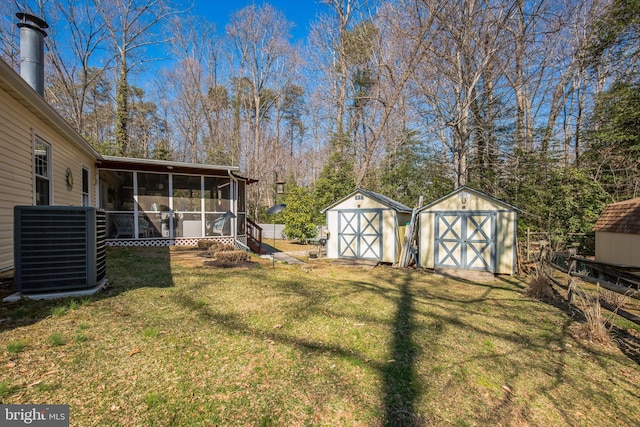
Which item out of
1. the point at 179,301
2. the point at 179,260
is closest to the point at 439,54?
the point at 179,260

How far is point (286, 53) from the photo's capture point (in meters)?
22.3

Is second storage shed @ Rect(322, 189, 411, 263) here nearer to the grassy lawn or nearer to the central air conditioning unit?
the grassy lawn

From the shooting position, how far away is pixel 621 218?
30.9ft

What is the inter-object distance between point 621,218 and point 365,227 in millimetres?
8133

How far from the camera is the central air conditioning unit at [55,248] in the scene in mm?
3254

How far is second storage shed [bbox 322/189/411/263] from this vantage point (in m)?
10.7

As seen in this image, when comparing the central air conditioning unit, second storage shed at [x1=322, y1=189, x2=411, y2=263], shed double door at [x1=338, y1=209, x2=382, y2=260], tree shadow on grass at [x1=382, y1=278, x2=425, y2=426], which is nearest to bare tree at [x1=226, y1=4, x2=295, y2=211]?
second storage shed at [x1=322, y1=189, x2=411, y2=263]

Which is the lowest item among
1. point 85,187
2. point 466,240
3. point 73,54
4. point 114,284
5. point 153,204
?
point 114,284

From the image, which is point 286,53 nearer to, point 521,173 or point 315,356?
point 521,173

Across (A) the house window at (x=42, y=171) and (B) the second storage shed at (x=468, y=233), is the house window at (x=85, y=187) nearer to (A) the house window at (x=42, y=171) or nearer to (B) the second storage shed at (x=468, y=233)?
(A) the house window at (x=42, y=171)

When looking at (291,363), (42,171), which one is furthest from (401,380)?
(42,171)

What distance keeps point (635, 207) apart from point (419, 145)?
31.1ft

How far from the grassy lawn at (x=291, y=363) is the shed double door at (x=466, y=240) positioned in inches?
185

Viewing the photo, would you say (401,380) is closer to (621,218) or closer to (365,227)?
(365,227)
